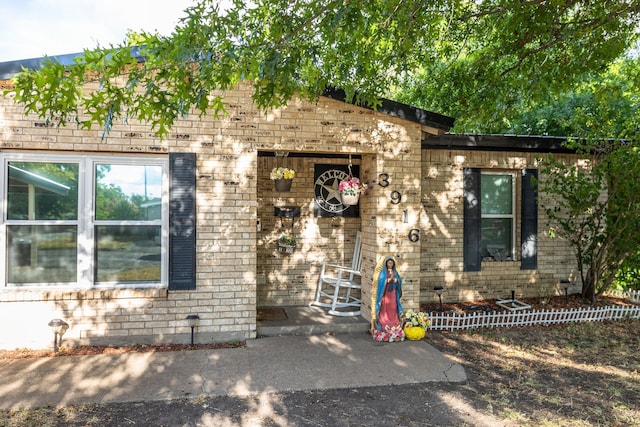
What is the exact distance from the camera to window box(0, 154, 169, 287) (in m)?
5.16

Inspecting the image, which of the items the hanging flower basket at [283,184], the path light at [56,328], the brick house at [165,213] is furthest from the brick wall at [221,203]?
the hanging flower basket at [283,184]

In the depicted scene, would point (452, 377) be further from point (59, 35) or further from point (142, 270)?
point (59, 35)

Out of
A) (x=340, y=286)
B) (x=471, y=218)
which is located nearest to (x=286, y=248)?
(x=340, y=286)

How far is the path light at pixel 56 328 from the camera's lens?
16.1 ft

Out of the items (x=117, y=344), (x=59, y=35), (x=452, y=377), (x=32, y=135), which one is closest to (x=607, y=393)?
(x=452, y=377)

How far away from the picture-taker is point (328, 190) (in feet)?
23.9

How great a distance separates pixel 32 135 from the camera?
5.08 m

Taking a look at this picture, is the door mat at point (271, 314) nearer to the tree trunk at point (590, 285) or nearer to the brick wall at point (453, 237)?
the brick wall at point (453, 237)

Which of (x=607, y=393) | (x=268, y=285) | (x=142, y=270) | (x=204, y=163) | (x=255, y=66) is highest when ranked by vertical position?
(x=255, y=66)

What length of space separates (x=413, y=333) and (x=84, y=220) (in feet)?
15.0

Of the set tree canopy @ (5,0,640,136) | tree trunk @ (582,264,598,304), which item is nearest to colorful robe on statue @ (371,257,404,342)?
tree canopy @ (5,0,640,136)

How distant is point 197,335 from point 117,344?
984 millimetres

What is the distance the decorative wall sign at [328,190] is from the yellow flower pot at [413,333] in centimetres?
242

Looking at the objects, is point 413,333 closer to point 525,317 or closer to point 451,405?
point 451,405
